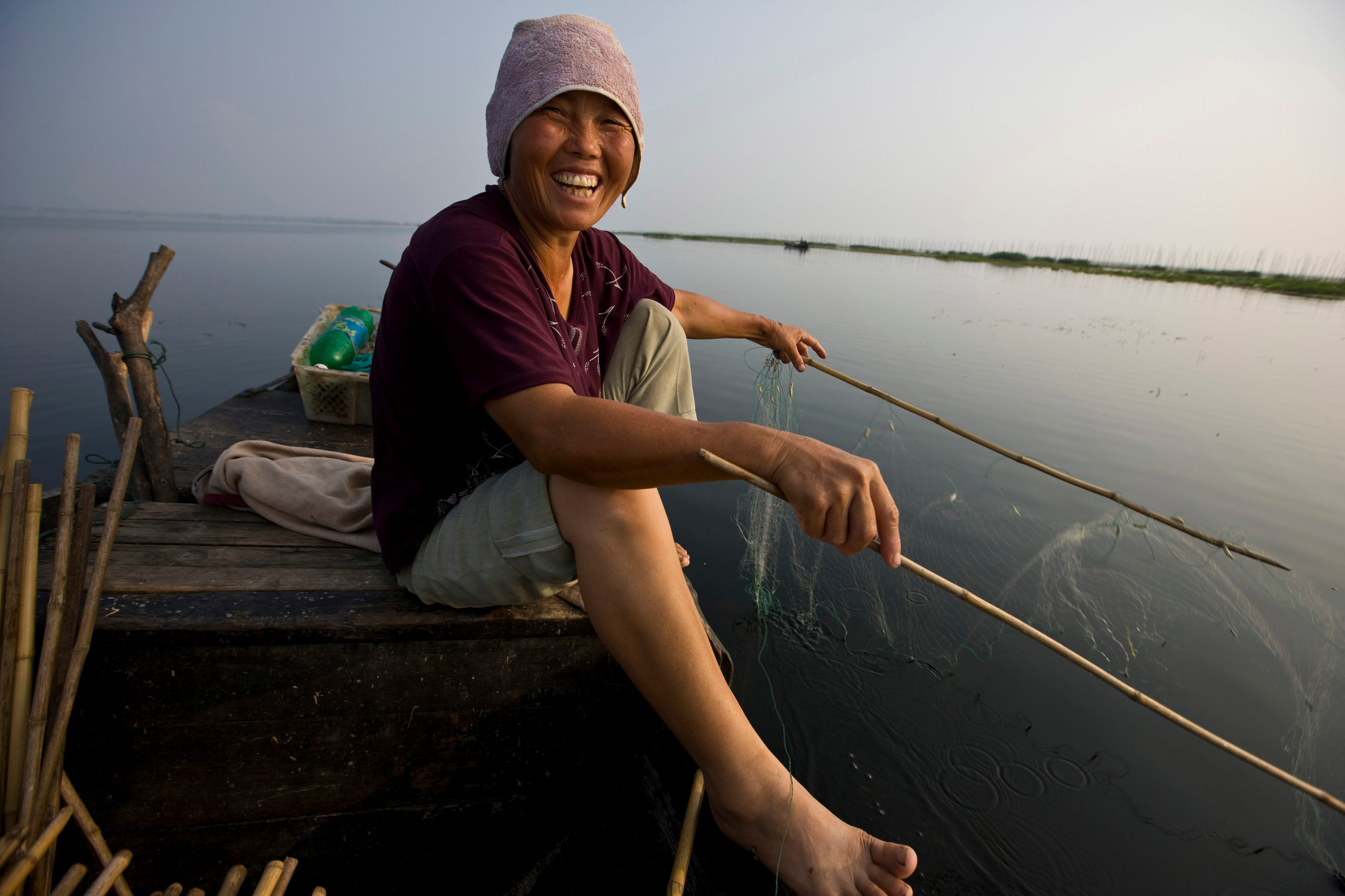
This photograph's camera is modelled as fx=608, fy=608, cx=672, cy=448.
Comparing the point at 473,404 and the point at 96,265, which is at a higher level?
the point at 473,404

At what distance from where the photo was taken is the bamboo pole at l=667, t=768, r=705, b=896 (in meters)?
1.23

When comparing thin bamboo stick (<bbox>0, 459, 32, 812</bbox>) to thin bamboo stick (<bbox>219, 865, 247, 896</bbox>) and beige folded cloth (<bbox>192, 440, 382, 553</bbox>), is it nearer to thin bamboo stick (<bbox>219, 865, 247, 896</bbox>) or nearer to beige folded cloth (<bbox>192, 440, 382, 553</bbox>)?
thin bamboo stick (<bbox>219, 865, 247, 896</bbox>)

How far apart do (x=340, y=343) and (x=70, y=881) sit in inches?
128

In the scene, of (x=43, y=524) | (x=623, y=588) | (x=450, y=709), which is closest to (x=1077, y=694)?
(x=623, y=588)

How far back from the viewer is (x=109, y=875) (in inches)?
45.6


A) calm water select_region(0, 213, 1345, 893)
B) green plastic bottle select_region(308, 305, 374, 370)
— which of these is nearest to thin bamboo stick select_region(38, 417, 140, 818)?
calm water select_region(0, 213, 1345, 893)

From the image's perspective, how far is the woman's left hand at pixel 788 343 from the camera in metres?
2.48

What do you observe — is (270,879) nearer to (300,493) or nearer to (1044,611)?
(300,493)

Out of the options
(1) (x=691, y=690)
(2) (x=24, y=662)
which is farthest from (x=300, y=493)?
(1) (x=691, y=690)

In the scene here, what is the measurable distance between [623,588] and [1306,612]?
10.9ft

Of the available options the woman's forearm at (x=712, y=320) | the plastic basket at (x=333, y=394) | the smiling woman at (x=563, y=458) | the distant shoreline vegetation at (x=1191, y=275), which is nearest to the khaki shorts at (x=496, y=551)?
the smiling woman at (x=563, y=458)

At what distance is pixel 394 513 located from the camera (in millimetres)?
1497

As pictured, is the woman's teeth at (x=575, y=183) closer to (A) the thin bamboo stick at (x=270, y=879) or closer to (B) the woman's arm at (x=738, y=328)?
(B) the woman's arm at (x=738, y=328)

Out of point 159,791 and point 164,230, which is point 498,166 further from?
point 164,230
